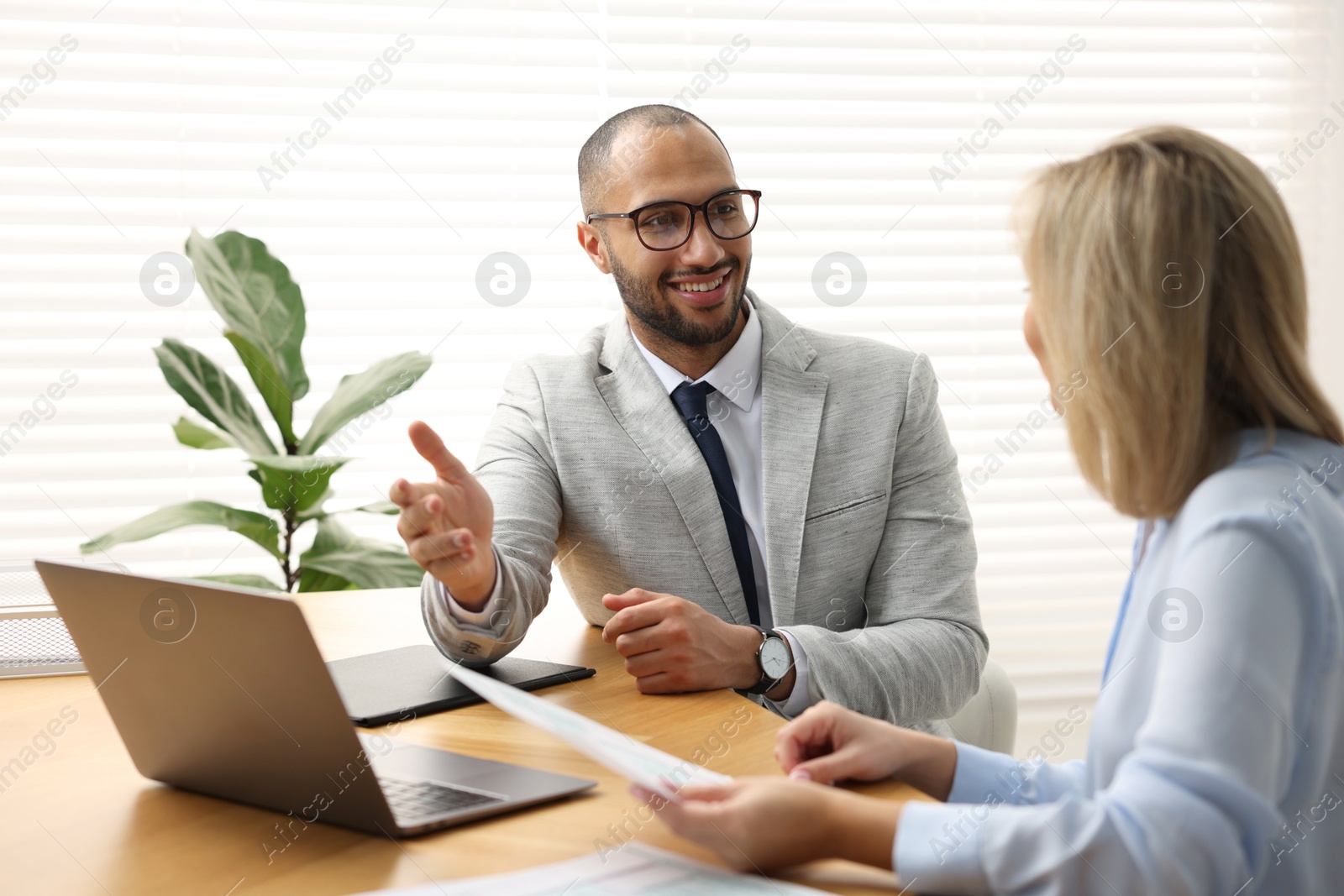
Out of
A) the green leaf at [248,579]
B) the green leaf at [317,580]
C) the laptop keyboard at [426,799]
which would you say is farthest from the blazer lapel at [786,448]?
the green leaf at [248,579]

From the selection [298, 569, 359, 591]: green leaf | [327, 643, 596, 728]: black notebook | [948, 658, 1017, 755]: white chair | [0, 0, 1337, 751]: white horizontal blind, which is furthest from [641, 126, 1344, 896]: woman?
[0, 0, 1337, 751]: white horizontal blind

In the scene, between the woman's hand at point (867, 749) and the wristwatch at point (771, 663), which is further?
the wristwatch at point (771, 663)

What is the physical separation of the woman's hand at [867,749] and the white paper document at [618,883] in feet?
0.63

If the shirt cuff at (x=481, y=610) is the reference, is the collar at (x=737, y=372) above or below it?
above

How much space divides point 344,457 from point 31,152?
104 cm

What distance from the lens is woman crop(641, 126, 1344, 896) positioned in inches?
26.1

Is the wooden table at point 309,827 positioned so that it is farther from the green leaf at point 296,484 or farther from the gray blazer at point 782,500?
the green leaf at point 296,484

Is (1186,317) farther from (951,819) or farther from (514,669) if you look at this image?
(514,669)

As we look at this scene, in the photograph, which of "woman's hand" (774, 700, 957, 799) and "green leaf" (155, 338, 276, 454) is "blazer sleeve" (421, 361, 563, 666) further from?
"green leaf" (155, 338, 276, 454)

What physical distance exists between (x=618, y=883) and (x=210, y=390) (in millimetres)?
1833

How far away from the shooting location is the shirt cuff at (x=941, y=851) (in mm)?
696

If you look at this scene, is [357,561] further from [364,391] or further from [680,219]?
[680,219]

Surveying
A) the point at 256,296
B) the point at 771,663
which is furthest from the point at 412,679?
the point at 256,296

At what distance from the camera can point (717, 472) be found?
1.65 metres
